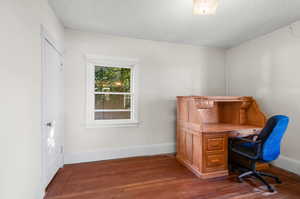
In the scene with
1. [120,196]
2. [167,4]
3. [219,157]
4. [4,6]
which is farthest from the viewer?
[219,157]

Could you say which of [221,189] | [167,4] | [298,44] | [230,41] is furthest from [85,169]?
[298,44]

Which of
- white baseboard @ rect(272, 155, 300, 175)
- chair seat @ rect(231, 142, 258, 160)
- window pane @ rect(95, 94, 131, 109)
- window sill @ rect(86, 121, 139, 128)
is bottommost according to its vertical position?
white baseboard @ rect(272, 155, 300, 175)

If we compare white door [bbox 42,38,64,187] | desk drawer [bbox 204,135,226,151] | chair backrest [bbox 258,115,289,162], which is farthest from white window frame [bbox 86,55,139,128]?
chair backrest [bbox 258,115,289,162]

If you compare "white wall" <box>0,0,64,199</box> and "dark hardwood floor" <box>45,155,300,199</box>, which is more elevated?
"white wall" <box>0,0,64,199</box>

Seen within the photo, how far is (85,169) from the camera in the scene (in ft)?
8.36

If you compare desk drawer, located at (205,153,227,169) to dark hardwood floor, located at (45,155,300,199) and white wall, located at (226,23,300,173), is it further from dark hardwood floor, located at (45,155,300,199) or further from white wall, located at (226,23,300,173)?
white wall, located at (226,23,300,173)

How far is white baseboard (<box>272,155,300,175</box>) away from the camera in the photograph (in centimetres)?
240

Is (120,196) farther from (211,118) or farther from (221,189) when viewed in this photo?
(211,118)

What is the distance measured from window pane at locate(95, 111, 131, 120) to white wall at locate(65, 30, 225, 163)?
0.25 meters

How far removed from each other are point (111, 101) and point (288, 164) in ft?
11.5

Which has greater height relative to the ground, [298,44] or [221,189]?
[298,44]

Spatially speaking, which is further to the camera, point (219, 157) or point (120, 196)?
point (219, 157)

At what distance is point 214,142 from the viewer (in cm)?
Result: 236

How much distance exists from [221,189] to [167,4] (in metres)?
2.70
